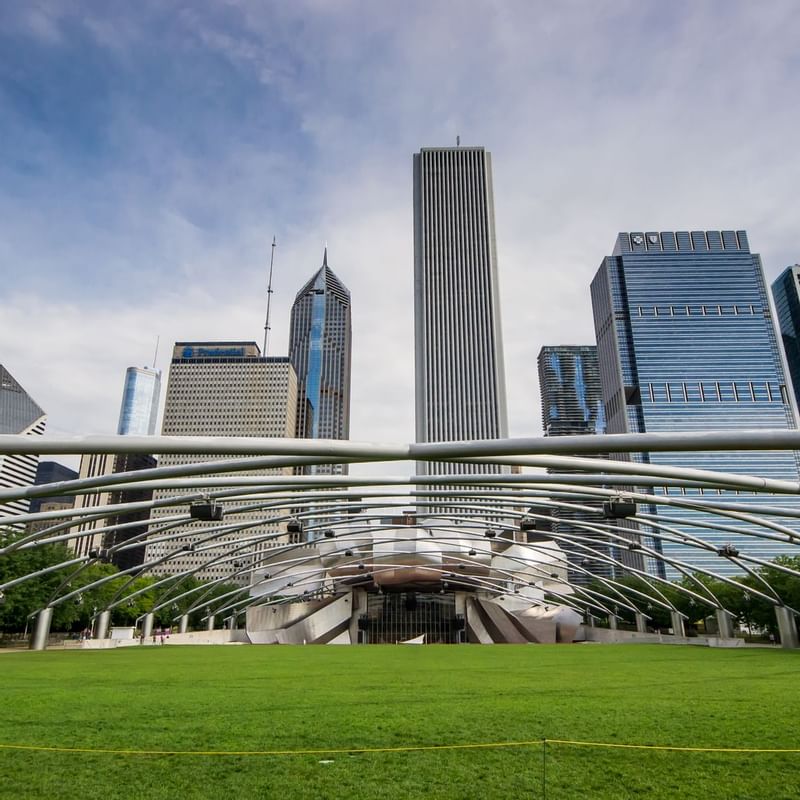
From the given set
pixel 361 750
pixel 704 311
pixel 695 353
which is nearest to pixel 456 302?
pixel 695 353

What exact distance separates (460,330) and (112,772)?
174706mm

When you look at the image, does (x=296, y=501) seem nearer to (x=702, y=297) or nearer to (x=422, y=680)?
(x=422, y=680)

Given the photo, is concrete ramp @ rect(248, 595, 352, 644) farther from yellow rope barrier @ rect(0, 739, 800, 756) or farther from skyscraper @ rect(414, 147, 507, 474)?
skyscraper @ rect(414, 147, 507, 474)

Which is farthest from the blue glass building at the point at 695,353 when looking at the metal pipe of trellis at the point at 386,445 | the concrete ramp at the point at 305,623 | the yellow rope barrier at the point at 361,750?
the yellow rope barrier at the point at 361,750

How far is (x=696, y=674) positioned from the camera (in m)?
15.5

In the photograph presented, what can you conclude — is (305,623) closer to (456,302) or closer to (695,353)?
(456,302)

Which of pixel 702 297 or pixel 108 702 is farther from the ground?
pixel 702 297

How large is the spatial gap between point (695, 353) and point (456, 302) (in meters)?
73.0

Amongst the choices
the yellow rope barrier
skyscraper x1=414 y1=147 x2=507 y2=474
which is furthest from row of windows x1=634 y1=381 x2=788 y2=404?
the yellow rope barrier

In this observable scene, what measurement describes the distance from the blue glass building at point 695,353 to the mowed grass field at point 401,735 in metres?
165

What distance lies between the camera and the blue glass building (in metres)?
172

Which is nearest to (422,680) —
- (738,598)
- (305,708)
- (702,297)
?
(305,708)

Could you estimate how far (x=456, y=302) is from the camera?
596 ft

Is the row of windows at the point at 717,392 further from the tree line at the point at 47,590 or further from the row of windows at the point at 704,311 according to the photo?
the tree line at the point at 47,590
